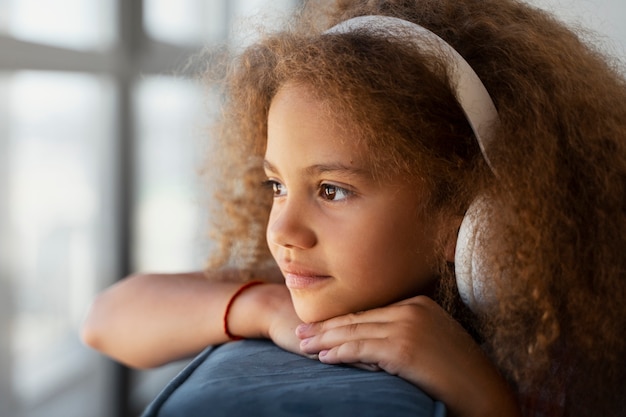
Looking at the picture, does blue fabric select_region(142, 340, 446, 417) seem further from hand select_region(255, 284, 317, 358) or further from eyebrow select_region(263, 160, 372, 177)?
eyebrow select_region(263, 160, 372, 177)

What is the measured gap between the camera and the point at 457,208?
3.10 feet

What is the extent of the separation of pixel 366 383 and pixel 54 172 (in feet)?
4.63

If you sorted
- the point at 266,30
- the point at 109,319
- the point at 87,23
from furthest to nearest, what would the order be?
the point at 87,23 → the point at 109,319 → the point at 266,30

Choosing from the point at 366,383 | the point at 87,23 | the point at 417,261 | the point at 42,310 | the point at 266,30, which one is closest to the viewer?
the point at 366,383

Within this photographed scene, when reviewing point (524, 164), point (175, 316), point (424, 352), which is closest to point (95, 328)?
point (175, 316)

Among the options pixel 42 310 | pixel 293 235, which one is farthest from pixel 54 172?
pixel 293 235

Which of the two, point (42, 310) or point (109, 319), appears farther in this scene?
point (42, 310)

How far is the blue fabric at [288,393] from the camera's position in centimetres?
77

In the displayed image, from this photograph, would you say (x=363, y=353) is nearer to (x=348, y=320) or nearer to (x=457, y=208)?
(x=348, y=320)

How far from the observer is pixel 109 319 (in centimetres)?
126

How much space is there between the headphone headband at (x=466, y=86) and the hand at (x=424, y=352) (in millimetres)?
183

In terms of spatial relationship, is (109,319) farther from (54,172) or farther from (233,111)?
(54,172)

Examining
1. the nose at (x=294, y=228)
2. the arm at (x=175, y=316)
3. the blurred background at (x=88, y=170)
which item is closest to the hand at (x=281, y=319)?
the arm at (x=175, y=316)

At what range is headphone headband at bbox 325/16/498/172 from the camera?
0.90 m
